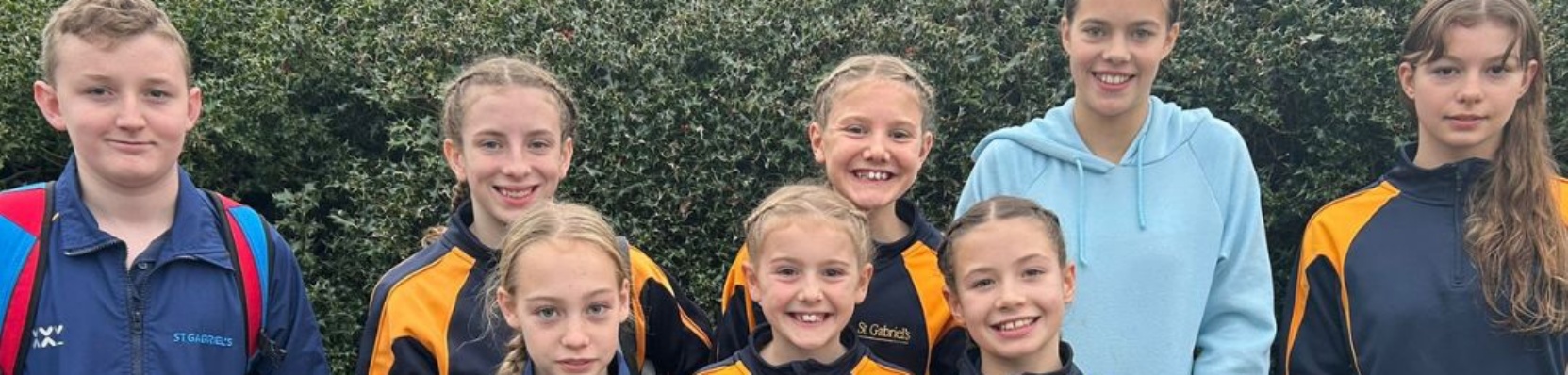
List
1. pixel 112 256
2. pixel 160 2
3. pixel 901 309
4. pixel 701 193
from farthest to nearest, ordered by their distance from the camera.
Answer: pixel 160 2 < pixel 701 193 < pixel 901 309 < pixel 112 256

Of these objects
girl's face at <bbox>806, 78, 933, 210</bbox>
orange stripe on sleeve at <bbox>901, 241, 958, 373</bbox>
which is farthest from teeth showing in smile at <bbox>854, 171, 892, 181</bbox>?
orange stripe on sleeve at <bbox>901, 241, 958, 373</bbox>

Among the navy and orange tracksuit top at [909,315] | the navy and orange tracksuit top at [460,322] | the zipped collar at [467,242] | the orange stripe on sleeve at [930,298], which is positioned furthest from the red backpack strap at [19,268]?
the orange stripe on sleeve at [930,298]

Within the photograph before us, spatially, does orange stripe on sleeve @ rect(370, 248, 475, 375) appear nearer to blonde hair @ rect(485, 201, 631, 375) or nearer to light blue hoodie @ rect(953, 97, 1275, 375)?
blonde hair @ rect(485, 201, 631, 375)

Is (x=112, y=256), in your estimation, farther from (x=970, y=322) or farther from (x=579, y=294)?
(x=970, y=322)

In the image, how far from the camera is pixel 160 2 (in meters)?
5.40

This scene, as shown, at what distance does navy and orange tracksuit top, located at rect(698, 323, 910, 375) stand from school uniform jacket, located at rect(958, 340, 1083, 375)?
5.5 inches

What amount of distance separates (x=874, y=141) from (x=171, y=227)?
5.57 feet

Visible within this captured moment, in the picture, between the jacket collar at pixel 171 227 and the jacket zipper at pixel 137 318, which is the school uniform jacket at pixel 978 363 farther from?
the jacket zipper at pixel 137 318

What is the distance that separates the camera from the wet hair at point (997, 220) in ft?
11.1

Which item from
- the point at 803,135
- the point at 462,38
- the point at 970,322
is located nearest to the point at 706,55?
the point at 803,135

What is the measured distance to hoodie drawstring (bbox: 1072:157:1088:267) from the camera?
140 inches

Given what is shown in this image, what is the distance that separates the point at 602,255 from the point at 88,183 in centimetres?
119

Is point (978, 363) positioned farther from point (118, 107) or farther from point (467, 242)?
point (118, 107)

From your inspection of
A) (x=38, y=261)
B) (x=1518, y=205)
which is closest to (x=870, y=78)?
(x=1518, y=205)
